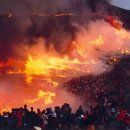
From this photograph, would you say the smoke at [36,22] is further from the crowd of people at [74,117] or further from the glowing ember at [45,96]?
the crowd of people at [74,117]

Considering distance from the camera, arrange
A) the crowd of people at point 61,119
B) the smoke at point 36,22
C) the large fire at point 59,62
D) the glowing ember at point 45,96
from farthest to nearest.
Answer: the smoke at point 36,22, the large fire at point 59,62, the glowing ember at point 45,96, the crowd of people at point 61,119

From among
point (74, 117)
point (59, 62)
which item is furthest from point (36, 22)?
point (74, 117)

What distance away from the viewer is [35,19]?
31344 millimetres

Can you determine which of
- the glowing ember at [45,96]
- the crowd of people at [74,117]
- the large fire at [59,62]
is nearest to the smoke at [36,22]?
the large fire at [59,62]

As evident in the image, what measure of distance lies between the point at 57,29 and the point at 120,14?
4.67m

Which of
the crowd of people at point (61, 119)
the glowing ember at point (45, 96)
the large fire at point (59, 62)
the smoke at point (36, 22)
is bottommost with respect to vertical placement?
the crowd of people at point (61, 119)

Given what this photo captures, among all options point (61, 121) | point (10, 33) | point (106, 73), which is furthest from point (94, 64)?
point (61, 121)

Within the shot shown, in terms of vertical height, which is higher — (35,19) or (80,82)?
(35,19)

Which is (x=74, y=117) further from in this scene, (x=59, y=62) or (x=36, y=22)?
(x=36, y=22)

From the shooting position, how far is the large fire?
27.6 m

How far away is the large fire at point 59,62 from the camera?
27578mm

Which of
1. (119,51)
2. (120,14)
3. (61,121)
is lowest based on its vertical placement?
(61,121)

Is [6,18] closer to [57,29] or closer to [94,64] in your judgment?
[57,29]

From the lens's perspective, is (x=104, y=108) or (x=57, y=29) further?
(x=57, y=29)
